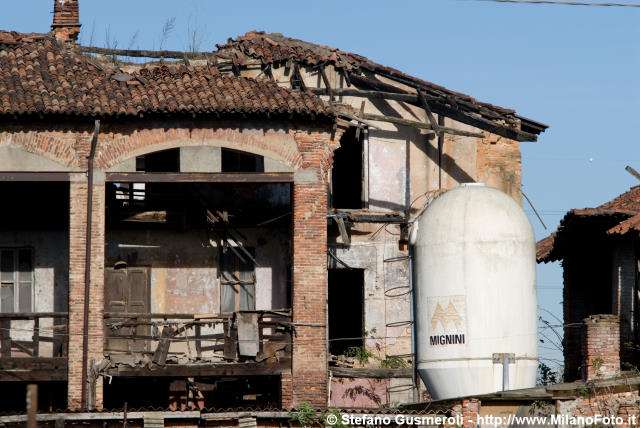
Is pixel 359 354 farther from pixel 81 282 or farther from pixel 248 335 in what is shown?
pixel 81 282

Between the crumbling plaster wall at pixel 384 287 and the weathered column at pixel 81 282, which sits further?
the crumbling plaster wall at pixel 384 287

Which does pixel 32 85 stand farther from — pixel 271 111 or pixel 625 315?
pixel 625 315

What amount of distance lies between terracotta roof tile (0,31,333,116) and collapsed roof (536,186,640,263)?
18.9ft

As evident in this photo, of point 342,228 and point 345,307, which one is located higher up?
point 342,228

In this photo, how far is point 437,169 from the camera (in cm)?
2983

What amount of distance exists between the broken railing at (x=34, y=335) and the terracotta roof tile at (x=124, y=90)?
433 cm

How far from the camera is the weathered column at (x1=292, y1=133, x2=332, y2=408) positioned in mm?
25047

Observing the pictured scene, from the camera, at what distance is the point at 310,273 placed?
25.4 m

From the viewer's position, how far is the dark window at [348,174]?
29.7 meters

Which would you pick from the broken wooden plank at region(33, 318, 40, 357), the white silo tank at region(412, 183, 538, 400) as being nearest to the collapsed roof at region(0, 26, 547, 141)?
the white silo tank at region(412, 183, 538, 400)

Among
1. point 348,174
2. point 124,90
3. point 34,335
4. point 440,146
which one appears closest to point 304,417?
point 34,335

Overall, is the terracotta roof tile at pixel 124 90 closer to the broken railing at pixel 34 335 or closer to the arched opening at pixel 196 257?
the arched opening at pixel 196 257

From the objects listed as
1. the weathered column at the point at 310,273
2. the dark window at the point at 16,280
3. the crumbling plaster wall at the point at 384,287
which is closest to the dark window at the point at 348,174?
the crumbling plaster wall at the point at 384,287

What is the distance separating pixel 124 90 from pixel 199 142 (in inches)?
79.1
